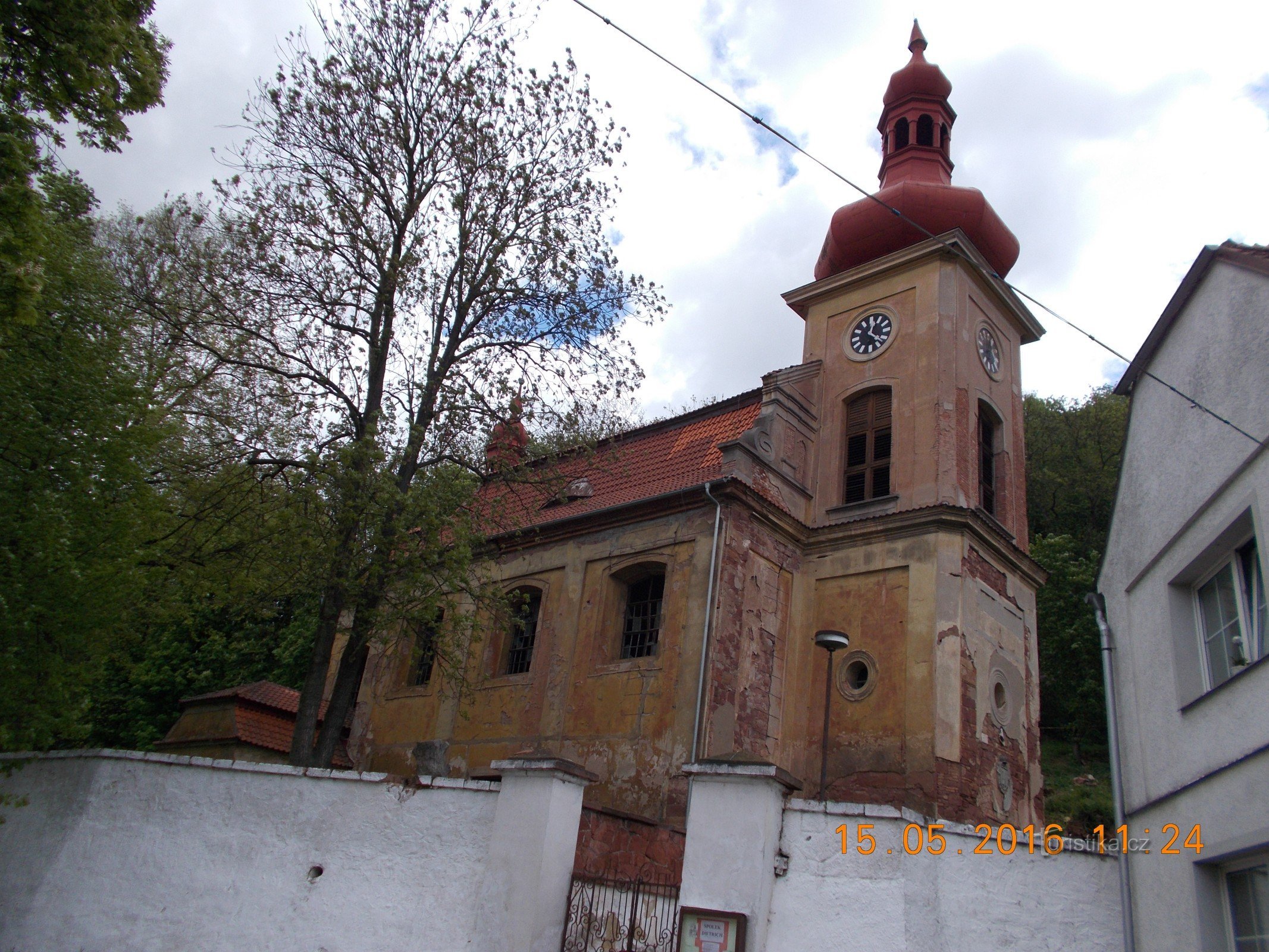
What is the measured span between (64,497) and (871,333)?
520 inches

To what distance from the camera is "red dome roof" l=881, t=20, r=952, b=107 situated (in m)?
19.9

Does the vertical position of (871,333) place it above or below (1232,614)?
above

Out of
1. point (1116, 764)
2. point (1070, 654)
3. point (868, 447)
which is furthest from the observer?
point (1070, 654)

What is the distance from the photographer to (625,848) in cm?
941

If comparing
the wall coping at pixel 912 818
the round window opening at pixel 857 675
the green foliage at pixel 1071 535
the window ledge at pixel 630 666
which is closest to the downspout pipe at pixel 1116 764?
the wall coping at pixel 912 818

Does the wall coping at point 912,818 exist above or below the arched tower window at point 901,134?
below

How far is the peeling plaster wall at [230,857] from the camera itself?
301 inches

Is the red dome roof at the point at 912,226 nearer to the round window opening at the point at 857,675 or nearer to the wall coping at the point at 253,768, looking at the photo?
the round window opening at the point at 857,675

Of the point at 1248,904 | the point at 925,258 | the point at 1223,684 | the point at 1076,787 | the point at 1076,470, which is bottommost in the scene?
the point at 1248,904

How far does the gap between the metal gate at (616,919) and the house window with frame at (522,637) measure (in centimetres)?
922

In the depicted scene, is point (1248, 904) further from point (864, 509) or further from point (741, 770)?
point (864, 509)

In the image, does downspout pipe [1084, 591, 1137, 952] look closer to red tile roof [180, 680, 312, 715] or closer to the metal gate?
the metal gate

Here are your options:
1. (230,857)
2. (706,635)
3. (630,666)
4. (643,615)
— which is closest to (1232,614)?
(706,635)
